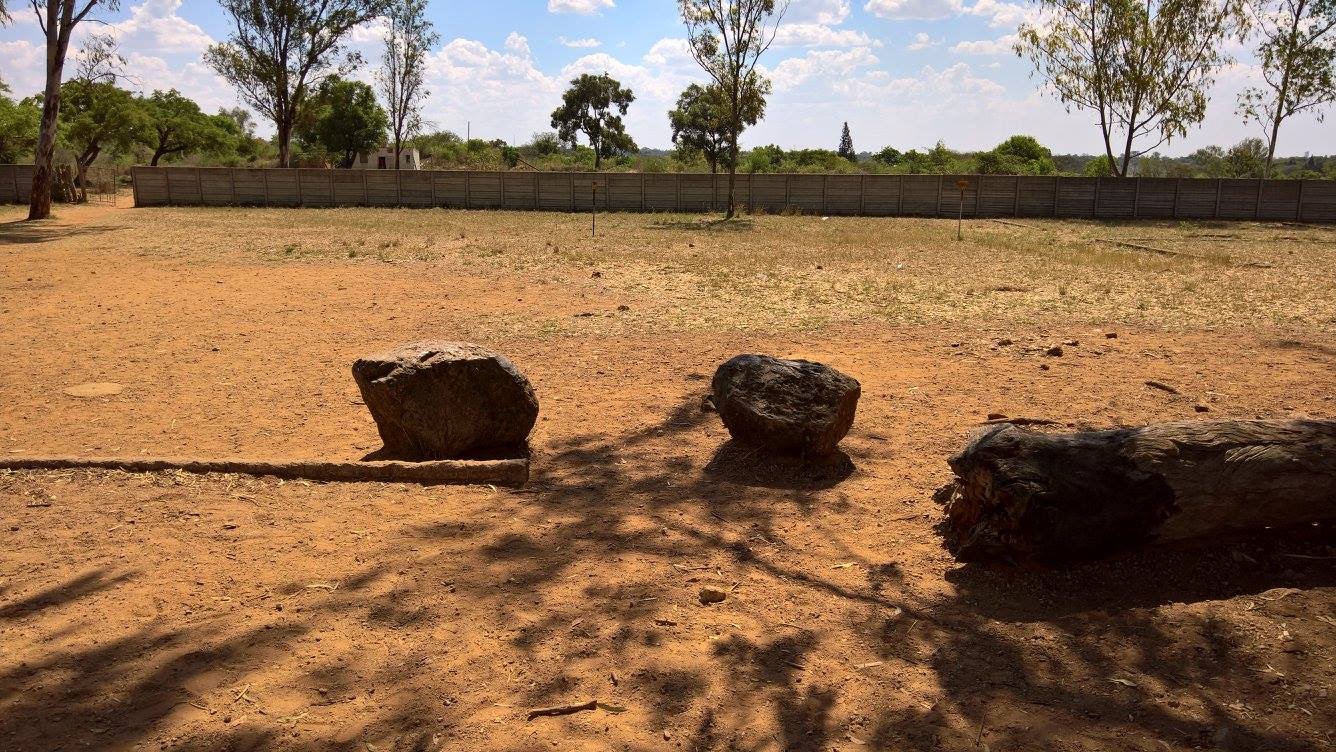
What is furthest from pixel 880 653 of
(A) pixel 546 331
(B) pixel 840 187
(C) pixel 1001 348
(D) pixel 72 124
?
(D) pixel 72 124

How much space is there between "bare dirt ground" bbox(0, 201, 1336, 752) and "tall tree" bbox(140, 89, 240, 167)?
37.2 meters

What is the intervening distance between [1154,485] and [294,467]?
4307 millimetres

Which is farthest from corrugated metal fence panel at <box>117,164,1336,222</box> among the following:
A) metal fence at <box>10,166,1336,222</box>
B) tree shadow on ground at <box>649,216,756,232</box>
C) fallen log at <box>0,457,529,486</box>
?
fallen log at <box>0,457,529,486</box>

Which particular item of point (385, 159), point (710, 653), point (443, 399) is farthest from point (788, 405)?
point (385, 159)

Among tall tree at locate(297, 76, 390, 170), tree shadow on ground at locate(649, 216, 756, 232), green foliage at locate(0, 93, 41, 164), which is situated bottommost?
tree shadow on ground at locate(649, 216, 756, 232)

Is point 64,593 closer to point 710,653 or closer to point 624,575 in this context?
point 624,575

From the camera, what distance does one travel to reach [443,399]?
216 inches

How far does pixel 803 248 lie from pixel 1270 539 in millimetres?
14929

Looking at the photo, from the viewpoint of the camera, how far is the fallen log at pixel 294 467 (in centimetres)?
505

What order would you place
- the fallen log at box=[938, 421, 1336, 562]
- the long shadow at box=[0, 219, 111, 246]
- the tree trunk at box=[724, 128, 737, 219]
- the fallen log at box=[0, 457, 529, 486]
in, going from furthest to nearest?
the tree trunk at box=[724, 128, 737, 219] → the long shadow at box=[0, 219, 111, 246] → the fallen log at box=[0, 457, 529, 486] → the fallen log at box=[938, 421, 1336, 562]

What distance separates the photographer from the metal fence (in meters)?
31.7

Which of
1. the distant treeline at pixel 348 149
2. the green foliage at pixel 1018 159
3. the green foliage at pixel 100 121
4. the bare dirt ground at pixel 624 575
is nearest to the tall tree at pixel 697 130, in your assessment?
the distant treeline at pixel 348 149

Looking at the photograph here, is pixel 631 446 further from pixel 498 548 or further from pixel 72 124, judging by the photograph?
pixel 72 124

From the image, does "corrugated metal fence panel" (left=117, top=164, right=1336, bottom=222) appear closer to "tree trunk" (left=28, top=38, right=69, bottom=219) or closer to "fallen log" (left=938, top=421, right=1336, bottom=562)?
"tree trunk" (left=28, top=38, right=69, bottom=219)
